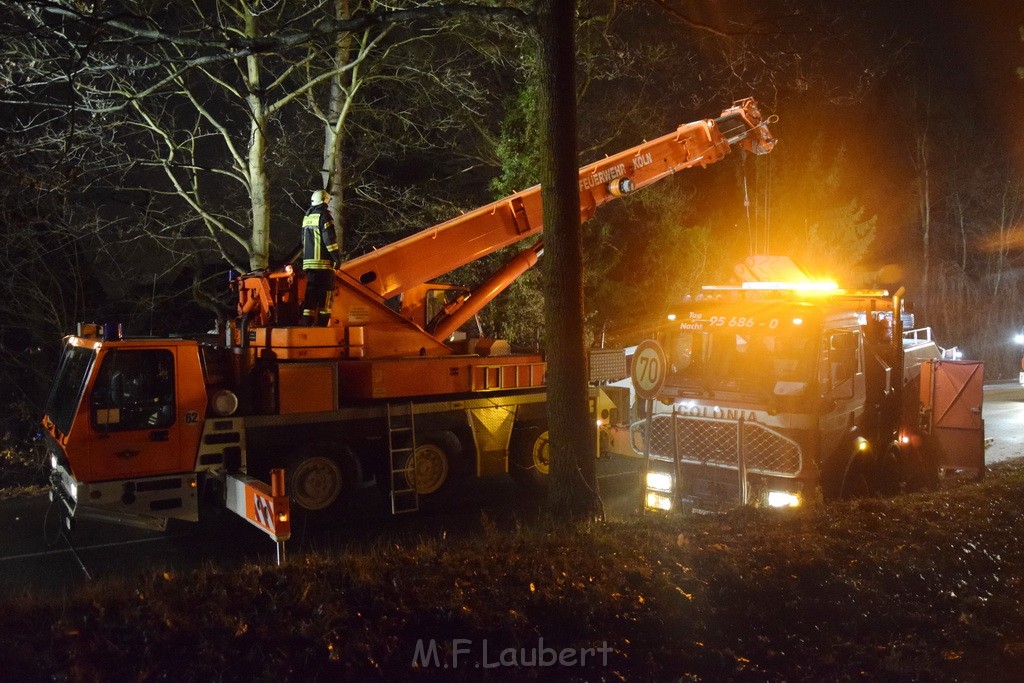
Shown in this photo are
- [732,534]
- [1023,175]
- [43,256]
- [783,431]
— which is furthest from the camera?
[1023,175]

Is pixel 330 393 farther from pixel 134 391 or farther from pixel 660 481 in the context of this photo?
pixel 660 481

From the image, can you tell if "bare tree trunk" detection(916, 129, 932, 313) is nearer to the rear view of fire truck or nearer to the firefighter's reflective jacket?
the rear view of fire truck

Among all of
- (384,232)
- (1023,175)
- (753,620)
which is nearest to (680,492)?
(753,620)

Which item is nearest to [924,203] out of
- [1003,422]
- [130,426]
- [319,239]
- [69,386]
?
[1003,422]

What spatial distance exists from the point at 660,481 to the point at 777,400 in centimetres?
147

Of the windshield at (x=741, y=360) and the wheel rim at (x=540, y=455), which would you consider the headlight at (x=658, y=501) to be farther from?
the wheel rim at (x=540, y=455)

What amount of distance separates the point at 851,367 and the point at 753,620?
3.42m

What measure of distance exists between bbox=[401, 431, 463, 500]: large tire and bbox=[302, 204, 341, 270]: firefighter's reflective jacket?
93.8 inches

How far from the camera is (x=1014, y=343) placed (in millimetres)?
30812

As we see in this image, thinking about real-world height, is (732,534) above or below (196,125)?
below

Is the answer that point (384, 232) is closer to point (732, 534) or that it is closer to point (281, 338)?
point (281, 338)

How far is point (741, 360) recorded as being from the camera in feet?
26.6

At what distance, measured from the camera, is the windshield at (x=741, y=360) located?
757cm

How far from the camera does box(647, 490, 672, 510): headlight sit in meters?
8.08
